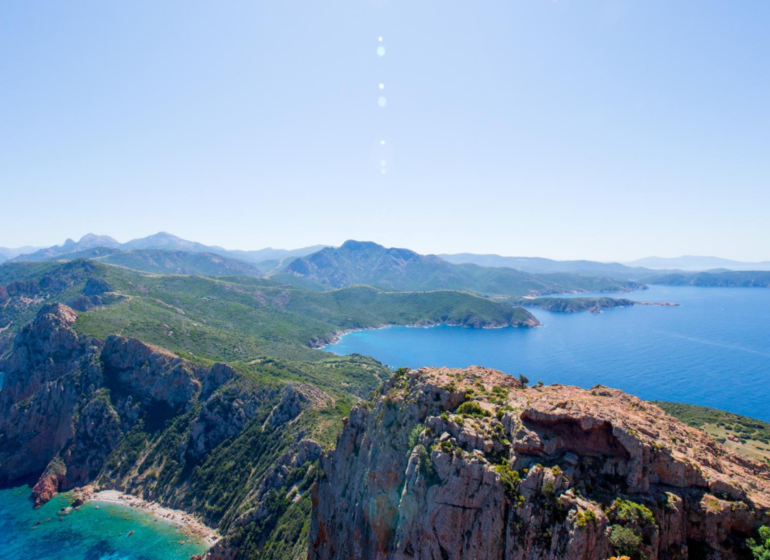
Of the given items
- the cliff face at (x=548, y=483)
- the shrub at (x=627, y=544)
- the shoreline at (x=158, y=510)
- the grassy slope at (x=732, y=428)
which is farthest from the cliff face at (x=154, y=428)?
the grassy slope at (x=732, y=428)

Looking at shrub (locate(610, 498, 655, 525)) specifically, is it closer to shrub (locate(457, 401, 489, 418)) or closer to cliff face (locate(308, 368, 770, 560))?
cliff face (locate(308, 368, 770, 560))

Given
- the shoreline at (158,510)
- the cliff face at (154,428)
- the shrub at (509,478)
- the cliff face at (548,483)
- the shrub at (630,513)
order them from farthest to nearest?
the cliff face at (154,428) < the shoreline at (158,510) < the shrub at (509,478) < the shrub at (630,513) < the cliff face at (548,483)

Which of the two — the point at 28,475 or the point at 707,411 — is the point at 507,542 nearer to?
the point at 707,411

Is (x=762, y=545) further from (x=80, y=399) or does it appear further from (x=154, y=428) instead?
(x=80, y=399)

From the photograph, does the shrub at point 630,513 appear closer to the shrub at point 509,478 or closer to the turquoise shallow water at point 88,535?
the shrub at point 509,478

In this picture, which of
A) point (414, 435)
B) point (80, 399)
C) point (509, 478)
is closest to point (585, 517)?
point (509, 478)

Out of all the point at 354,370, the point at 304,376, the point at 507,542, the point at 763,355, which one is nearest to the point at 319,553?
the point at 507,542
